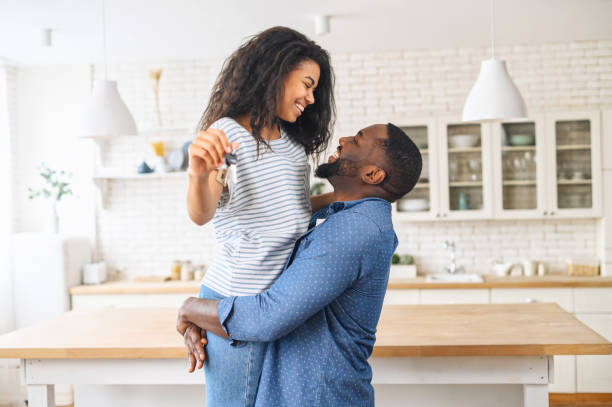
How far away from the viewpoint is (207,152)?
1.25m

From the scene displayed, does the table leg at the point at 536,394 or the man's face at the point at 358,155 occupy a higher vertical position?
the man's face at the point at 358,155

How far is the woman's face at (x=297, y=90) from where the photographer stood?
1.59 metres

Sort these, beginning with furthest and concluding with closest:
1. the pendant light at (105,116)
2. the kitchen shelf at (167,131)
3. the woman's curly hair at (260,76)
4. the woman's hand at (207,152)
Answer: the kitchen shelf at (167,131) → the pendant light at (105,116) → the woman's curly hair at (260,76) → the woman's hand at (207,152)

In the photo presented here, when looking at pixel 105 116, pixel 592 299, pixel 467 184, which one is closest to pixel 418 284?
pixel 467 184

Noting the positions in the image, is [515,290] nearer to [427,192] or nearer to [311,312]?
[427,192]

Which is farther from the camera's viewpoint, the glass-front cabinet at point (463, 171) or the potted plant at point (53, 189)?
the potted plant at point (53, 189)

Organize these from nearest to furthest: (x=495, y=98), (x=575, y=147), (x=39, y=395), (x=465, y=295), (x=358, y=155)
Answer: (x=358, y=155) → (x=39, y=395) → (x=495, y=98) → (x=465, y=295) → (x=575, y=147)

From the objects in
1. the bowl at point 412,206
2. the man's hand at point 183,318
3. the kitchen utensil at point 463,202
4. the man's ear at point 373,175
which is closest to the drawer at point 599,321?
the kitchen utensil at point 463,202

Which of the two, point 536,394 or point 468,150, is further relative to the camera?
point 468,150

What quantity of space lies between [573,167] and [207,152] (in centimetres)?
448

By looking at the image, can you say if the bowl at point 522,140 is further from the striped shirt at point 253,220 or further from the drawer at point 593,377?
the striped shirt at point 253,220

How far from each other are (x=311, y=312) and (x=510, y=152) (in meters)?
4.07

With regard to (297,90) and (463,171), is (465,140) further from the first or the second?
(297,90)

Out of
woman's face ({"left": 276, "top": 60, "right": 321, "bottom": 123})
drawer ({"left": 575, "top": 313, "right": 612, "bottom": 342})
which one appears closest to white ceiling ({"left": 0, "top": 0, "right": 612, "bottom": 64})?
drawer ({"left": 575, "top": 313, "right": 612, "bottom": 342})
